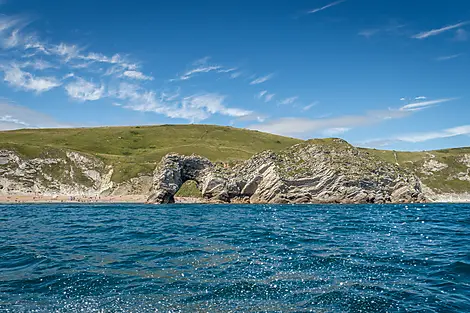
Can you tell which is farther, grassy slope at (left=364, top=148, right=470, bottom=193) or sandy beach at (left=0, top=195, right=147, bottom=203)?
grassy slope at (left=364, top=148, right=470, bottom=193)

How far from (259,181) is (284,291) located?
77.8m

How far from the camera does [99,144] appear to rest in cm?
18138

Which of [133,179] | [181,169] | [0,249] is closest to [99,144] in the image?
[133,179]

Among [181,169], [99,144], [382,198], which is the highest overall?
[99,144]

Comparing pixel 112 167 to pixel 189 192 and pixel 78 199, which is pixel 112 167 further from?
pixel 189 192

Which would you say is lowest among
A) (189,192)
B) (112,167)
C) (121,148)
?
(189,192)

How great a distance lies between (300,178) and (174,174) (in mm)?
32175

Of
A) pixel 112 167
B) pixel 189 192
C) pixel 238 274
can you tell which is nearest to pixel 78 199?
pixel 112 167

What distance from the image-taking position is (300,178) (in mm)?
83312

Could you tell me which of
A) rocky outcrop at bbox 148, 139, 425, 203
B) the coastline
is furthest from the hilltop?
the coastline

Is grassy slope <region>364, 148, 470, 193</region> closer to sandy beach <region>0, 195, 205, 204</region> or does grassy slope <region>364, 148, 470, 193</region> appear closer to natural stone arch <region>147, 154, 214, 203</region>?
natural stone arch <region>147, 154, 214, 203</region>

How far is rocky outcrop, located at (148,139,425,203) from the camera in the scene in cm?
8275

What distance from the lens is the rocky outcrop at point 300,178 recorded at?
82750 mm

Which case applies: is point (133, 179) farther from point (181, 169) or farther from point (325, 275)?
point (325, 275)
